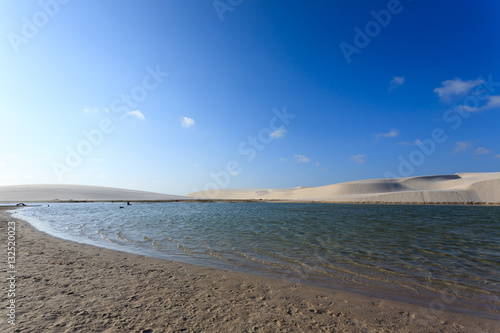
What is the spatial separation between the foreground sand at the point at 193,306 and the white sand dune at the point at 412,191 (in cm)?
7748

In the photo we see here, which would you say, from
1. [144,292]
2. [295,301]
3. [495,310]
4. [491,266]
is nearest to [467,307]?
[495,310]

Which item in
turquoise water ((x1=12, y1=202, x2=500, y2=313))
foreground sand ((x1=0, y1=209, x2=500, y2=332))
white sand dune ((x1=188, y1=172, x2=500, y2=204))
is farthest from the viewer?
white sand dune ((x1=188, y1=172, x2=500, y2=204))

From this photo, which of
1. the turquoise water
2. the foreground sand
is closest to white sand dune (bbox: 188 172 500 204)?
the turquoise water

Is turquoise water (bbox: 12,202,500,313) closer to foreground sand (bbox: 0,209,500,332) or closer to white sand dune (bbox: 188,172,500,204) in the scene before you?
foreground sand (bbox: 0,209,500,332)

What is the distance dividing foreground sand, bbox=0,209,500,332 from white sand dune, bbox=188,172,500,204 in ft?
254

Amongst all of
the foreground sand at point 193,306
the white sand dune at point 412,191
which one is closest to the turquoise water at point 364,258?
the foreground sand at point 193,306

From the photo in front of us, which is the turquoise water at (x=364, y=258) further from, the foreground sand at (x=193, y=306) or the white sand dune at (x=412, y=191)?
the white sand dune at (x=412, y=191)

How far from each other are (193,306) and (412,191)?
8419cm

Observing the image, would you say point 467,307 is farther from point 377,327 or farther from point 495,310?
point 377,327

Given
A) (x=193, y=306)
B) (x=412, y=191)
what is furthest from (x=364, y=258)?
(x=412, y=191)

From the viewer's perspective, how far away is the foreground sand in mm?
4000

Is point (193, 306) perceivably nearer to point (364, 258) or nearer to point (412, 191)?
point (364, 258)

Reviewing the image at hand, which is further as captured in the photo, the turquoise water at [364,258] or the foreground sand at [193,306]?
the turquoise water at [364,258]

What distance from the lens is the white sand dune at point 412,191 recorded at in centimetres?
6656
